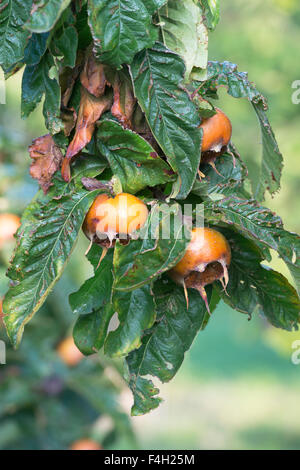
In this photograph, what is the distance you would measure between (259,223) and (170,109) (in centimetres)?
25

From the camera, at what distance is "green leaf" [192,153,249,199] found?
1.13 m

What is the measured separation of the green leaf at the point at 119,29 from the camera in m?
1.02

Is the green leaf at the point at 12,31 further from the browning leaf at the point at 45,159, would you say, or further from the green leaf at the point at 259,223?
the green leaf at the point at 259,223

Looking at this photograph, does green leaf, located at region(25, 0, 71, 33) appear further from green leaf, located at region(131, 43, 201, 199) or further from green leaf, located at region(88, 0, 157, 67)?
green leaf, located at region(131, 43, 201, 199)

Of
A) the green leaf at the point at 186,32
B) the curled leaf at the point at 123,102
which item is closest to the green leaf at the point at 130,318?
the curled leaf at the point at 123,102

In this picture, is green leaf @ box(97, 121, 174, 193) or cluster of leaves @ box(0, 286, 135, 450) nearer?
green leaf @ box(97, 121, 174, 193)

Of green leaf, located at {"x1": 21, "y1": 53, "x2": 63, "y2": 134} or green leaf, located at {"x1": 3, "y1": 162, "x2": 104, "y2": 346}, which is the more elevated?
green leaf, located at {"x1": 21, "y1": 53, "x2": 63, "y2": 134}

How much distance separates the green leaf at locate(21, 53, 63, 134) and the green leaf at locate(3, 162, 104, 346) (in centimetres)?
14

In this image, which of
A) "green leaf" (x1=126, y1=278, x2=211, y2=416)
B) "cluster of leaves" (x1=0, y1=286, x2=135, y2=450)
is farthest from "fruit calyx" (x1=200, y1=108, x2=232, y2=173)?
"cluster of leaves" (x1=0, y1=286, x2=135, y2=450)

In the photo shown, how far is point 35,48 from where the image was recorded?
113 cm

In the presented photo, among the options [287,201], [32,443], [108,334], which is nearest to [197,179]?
[108,334]

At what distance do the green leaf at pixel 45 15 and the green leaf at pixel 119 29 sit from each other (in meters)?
0.10

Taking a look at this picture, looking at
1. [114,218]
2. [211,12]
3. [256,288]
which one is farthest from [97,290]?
[211,12]

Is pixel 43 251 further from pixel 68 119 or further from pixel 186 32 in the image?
pixel 186 32
